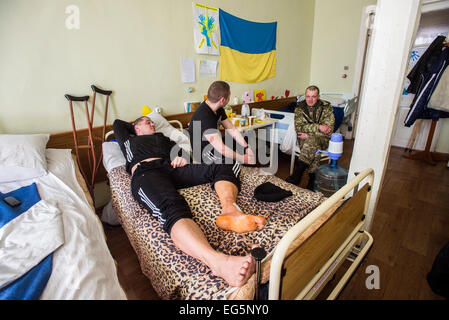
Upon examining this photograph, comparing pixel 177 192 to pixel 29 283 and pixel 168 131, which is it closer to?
pixel 29 283

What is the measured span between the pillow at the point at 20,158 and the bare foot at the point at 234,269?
1505 millimetres

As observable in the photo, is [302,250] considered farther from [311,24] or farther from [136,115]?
[311,24]

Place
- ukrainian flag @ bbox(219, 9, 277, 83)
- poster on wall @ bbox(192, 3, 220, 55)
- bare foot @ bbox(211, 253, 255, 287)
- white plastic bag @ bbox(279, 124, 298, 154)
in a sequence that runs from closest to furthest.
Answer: bare foot @ bbox(211, 253, 255, 287) < poster on wall @ bbox(192, 3, 220, 55) < white plastic bag @ bbox(279, 124, 298, 154) < ukrainian flag @ bbox(219, 9, 277, 83)

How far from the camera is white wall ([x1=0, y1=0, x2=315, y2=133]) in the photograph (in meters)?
1.75

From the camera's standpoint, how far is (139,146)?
6.12 ft

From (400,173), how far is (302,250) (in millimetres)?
2944

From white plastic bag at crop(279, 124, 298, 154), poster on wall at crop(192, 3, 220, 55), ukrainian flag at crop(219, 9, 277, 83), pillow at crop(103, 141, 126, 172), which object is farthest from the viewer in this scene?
ukrainian flag at crop(219, 9, 277, 83)

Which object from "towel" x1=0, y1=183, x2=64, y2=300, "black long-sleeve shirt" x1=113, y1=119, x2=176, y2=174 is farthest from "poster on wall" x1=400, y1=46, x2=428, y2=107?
"towel" x1=0, y1=183, x2=64, y2=300

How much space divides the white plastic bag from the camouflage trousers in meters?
0.22

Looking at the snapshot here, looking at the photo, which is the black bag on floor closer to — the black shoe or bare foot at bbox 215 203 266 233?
bare foot at bbox 215 203 266 233

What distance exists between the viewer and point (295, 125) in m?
2.82

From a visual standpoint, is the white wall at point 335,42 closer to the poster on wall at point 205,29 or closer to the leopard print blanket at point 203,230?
the poster on wall at point 205,29

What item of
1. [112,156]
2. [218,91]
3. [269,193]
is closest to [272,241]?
[269,193]
